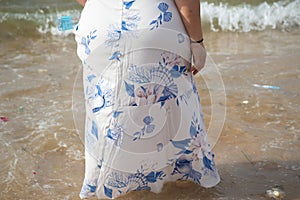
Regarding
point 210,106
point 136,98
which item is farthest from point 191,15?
point 210,106

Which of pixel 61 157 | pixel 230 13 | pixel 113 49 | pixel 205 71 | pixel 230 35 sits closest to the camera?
pixel 113 49

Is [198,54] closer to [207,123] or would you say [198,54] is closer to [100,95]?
[100,95]

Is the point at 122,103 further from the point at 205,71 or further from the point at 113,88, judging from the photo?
the point at 205,71

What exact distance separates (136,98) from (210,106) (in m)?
1.63

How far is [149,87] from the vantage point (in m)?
2.23

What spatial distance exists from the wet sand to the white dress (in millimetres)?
281

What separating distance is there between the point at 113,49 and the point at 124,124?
1.16 ft

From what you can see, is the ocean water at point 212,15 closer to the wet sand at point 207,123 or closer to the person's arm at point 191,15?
the wet sand at point 207,123

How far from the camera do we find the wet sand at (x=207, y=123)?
2.75 metres

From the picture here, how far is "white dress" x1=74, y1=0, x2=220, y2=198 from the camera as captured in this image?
7.07ft

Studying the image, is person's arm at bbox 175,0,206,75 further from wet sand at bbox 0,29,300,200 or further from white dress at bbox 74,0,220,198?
wet sand at bbox 0,29,300,200

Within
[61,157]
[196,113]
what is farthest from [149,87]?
[61,157]

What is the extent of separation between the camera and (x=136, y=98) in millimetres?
2234

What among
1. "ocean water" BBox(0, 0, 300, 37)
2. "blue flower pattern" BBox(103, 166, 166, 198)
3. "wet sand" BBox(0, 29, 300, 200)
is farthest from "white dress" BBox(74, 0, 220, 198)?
"ocean water" BBox(0, 0, 300, 37)
